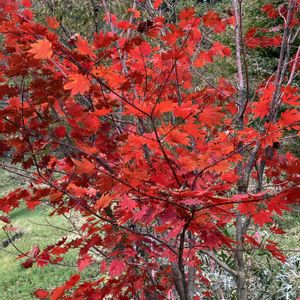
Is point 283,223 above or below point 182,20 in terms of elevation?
above

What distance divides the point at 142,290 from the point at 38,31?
4.22 ft

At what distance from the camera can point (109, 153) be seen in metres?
1.68

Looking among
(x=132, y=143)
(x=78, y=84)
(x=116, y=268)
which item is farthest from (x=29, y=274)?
(x=78, y=84)

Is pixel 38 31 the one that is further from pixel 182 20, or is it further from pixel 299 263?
pixel 299 263

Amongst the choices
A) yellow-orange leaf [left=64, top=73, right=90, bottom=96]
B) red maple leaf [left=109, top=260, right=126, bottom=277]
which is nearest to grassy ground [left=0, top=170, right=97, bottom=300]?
red maple leaf [left=109, top=260, right=126, bottom=277]

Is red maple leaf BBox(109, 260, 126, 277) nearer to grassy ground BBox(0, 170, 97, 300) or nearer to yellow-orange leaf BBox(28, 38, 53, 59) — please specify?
yellow-orange leaf BBox(28, 38, 53, 59)

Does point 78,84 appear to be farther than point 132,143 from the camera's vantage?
No

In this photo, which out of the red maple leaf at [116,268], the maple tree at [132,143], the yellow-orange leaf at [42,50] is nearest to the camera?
the yellow-orange leaf at [42,50]

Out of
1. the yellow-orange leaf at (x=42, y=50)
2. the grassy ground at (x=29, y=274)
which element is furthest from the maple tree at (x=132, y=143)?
the grassy ground at (x=29, y=274)

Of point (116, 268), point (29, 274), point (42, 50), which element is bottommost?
point (116, 268)

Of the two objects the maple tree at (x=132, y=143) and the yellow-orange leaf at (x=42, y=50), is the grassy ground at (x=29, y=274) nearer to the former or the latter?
the maple tree at (x=132, y=143)

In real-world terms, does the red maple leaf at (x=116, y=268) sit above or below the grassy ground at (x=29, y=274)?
below

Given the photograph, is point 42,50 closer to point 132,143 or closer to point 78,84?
point 78,84

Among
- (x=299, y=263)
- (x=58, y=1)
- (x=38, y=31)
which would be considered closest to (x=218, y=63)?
(x=58, y=1)
